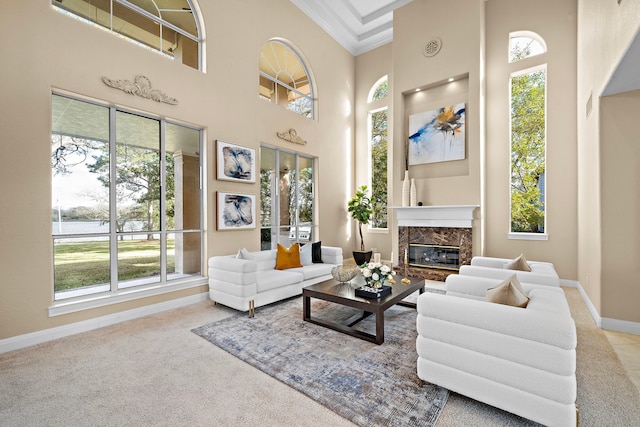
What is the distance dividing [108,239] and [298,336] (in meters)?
2.76

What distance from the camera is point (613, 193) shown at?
133 inches

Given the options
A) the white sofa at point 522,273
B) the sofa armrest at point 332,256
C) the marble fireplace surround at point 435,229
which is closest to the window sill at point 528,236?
the marble fireplace surround at point 435,229

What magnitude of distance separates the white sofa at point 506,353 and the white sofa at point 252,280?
2.40 metres

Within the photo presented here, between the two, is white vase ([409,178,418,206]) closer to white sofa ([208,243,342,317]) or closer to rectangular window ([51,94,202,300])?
white sofa ([208,243,342,317])

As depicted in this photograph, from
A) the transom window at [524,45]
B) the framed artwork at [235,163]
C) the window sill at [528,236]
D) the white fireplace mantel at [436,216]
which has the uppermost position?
the transom window at [524,45]

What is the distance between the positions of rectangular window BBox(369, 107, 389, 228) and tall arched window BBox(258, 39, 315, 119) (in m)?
2.01

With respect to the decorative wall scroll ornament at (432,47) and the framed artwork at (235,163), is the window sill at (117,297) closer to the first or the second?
the framed artwork at (235,163)

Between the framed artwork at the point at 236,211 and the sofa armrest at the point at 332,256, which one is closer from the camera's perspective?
the framed artwork at the point at 236,211

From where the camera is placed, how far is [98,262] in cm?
373

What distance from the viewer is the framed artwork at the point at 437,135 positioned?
6184mm

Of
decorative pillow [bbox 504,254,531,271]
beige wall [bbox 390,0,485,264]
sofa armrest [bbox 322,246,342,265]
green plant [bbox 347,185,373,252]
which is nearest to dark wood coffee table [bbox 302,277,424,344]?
decorative pillow [bbox 504,254,531,271]

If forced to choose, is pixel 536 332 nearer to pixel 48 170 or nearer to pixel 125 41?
pixel 48 170

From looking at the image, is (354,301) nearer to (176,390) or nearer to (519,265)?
(176,390)

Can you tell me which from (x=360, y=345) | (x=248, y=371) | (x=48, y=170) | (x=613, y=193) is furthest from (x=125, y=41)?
(x=613, y=193)
